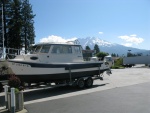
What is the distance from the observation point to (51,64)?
15102mm

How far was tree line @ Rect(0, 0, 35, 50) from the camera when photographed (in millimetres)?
39750

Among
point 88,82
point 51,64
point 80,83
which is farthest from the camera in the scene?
point 88,82

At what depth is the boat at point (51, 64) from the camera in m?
13.9

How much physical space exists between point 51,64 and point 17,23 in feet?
90.1

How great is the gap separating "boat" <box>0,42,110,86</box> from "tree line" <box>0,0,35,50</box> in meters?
24.1

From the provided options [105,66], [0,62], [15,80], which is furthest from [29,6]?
[15,80]

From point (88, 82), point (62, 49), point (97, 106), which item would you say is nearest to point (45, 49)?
point (62, 49)

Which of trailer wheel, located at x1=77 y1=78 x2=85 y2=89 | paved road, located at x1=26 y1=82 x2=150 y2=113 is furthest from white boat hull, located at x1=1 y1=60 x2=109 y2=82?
paved road, located at x1=26 y1=82 x2=150 y2=113

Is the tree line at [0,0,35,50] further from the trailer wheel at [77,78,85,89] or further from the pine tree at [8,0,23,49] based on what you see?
the trailer wheel at [77,78,85,89]

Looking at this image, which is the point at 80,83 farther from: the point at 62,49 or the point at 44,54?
the point at 44,54

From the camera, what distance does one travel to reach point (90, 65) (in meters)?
17.9

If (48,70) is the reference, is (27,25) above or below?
above

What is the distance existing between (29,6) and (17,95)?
36575 mm

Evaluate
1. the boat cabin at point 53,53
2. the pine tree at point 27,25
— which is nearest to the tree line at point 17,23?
the pine tree at point 27,25
